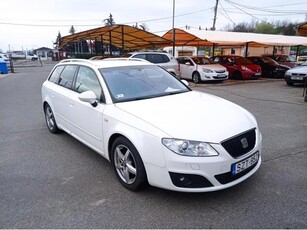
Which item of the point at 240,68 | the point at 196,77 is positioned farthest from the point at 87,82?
the point at 240,68

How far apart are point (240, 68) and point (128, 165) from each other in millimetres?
13773

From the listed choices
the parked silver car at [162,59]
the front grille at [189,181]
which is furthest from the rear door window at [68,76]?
the parked silver car at [162,59]

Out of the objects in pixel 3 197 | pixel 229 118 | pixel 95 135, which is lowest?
pixel 3 197

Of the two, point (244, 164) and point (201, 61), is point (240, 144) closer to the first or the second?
point (244, 164)

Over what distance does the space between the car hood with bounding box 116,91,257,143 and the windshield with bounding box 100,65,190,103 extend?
0.21m

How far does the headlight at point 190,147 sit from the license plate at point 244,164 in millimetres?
318

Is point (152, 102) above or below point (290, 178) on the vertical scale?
above

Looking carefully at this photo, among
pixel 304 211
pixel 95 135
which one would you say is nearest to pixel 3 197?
pixel 95 135

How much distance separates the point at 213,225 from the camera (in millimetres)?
2521

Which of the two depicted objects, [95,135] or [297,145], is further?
[297,145]

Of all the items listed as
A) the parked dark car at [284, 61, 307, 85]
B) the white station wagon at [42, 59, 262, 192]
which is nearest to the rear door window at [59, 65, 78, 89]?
the white station wagon at [42, 59, 262, 192]

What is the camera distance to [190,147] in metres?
2.59

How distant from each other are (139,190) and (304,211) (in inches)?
72.1

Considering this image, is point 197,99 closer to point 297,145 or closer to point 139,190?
point 139,190
